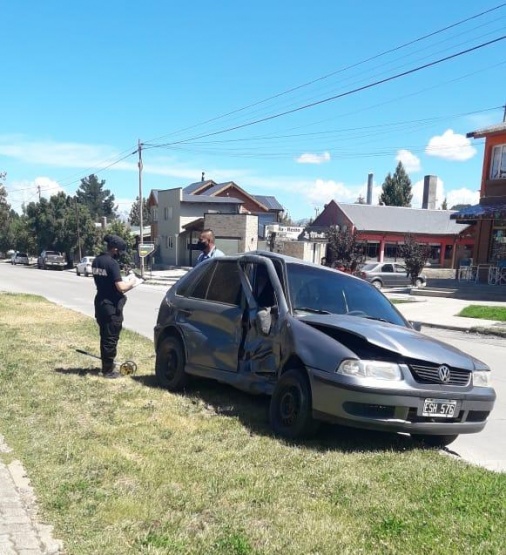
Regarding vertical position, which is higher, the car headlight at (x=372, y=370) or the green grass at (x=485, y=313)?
the car headlight at (x=372, y=370)

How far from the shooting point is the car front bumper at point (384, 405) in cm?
459

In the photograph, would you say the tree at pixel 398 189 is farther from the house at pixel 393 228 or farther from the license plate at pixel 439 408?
the license plate at pixel 439 408

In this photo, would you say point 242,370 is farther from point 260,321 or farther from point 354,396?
point 354,396

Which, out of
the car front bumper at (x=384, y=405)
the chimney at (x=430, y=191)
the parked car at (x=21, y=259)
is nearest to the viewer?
the car front bumper at (x=384, y=405)

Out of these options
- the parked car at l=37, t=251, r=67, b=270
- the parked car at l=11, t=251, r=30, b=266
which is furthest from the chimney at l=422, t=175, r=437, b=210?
the parked car at l=11, t=251, r=30, b=266

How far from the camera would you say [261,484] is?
3980mm

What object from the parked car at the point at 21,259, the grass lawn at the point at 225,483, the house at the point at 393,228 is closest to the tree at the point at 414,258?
the house at the point at 393,228

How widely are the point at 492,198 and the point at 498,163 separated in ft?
5.49

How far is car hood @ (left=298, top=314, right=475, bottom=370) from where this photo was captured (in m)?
4.75

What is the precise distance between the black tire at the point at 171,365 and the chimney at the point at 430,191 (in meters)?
63.9

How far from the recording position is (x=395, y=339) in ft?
15.9

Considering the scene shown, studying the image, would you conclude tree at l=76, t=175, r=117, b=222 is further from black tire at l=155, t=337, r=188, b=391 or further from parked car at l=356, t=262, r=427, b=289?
black tire at l=155, t=337, r=188, b=391

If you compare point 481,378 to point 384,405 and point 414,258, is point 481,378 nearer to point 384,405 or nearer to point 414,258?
point 384,405

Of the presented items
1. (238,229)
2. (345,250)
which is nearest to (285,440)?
(345,250)
